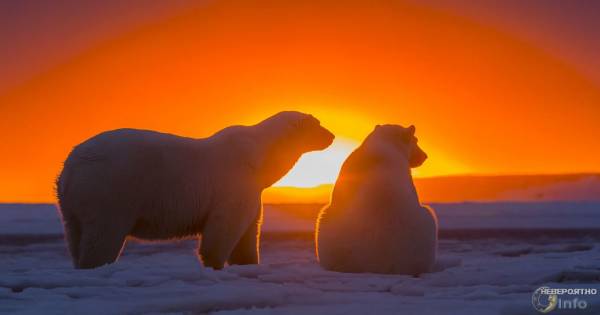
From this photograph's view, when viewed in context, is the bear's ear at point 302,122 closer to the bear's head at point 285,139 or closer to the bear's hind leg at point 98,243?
the bear's head at point 285,139

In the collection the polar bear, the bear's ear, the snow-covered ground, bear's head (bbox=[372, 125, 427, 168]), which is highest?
the bear's ear

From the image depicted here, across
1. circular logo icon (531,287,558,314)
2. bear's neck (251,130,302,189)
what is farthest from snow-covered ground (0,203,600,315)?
bear's neck (251,130,302,189)

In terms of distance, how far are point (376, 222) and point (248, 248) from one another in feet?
7.00

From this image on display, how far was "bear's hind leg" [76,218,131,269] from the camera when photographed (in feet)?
23.0

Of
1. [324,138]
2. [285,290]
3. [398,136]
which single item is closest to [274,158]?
[324,138]

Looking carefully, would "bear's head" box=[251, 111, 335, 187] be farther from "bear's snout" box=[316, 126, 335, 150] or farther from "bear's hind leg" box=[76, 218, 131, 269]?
"bear's hind leg" box=[76, 218, 131, 269]

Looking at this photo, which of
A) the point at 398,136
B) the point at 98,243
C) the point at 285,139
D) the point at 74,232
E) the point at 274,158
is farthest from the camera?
the point at 285,139

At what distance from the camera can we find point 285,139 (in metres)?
8.32

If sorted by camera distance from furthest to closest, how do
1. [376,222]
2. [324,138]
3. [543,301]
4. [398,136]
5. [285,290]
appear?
[324,138]
[398,136]
[376,222]
[285,290]
[543,301]

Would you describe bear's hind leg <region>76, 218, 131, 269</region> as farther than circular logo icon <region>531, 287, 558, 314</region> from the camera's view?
Yes

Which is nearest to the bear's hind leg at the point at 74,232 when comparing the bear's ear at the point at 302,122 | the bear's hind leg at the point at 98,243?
the bear's hind leg at the point at 98,243

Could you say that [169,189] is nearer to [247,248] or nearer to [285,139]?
[247,248]

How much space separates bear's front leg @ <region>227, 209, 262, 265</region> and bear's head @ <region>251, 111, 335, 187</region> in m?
0.53

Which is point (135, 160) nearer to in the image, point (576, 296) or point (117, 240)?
point (117, 240)
